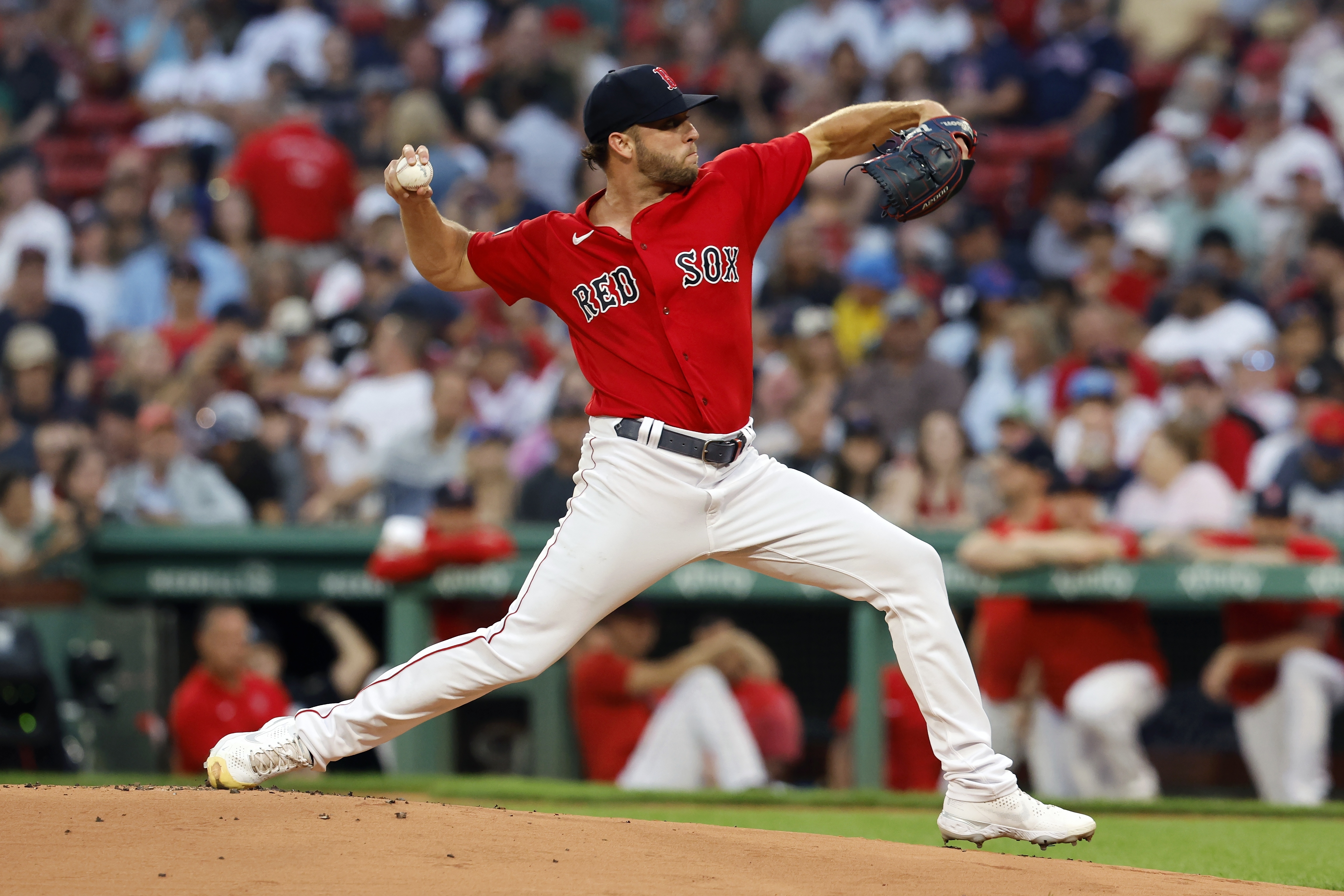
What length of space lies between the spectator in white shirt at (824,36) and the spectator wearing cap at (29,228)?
5302 millimetres

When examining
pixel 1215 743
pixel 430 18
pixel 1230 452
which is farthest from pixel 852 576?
pixel 430 18

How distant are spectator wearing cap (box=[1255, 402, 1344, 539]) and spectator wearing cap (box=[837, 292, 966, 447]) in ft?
6.19

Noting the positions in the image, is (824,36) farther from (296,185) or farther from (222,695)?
(222,695)

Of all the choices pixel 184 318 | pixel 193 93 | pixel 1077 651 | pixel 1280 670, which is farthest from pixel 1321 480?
pixel 193 93

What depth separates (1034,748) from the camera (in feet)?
21.8

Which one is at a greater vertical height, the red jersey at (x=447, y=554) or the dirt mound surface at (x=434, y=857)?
the red jersey at (x=447, y=554)

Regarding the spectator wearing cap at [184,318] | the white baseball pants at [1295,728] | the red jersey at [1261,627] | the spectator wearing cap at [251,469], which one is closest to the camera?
the white baseball pants at [1295,728]

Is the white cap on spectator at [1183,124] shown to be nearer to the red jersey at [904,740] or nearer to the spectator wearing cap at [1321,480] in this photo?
the spectator wearing cap at [1321,480]

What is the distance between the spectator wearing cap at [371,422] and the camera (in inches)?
325

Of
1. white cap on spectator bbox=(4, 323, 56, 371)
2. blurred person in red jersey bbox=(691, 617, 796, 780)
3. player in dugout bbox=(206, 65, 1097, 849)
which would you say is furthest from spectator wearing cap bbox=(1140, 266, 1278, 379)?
white cap on spectator bbox=(4, 323, 56, 371)

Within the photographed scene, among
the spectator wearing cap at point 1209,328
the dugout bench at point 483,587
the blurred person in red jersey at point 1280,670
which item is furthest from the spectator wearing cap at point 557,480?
the spectator wearing cap at point 1209,328

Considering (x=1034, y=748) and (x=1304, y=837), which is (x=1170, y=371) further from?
(x=1304, y=837)

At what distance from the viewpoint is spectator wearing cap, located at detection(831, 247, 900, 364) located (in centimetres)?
939

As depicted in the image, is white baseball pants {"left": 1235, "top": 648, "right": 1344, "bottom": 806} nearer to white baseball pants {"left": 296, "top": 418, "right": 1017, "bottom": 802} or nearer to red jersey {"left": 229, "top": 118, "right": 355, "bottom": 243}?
white baseball pants {"left": 296, "top": 418, "right": 1017, "bottom": 802}
